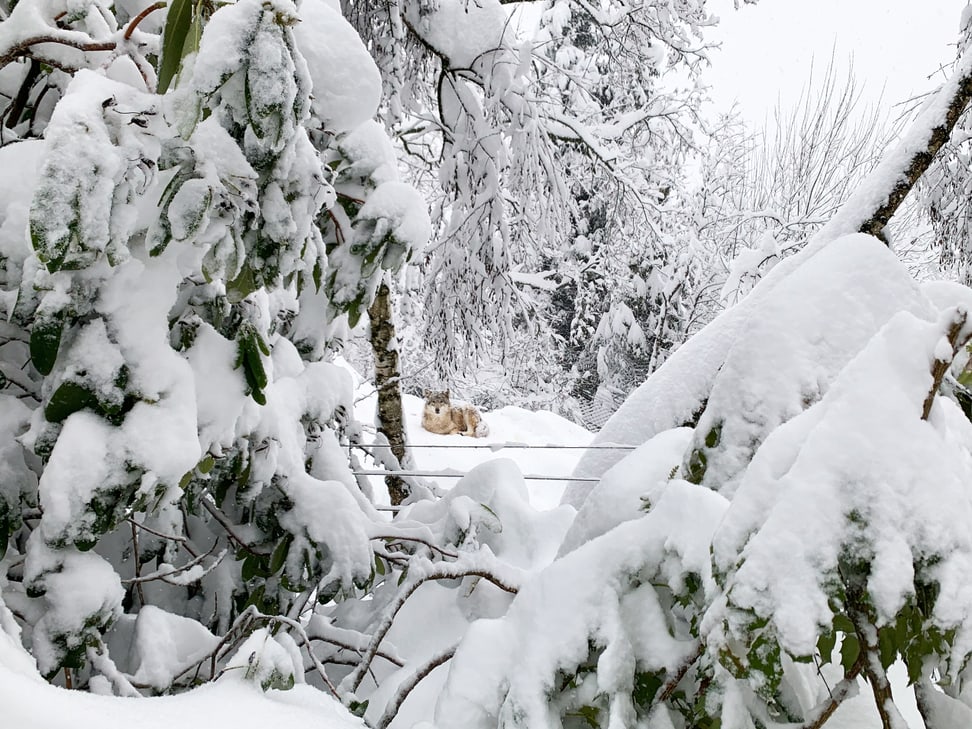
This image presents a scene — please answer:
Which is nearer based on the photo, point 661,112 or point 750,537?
point 750,537

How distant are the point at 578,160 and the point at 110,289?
308 cm

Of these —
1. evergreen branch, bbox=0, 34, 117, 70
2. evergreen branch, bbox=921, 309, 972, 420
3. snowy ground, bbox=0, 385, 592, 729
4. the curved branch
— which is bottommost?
snowy ground, bbox=0, 385, 592, 729

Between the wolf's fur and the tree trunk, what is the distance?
5068 millimetres

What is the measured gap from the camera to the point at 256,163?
0.77 metres

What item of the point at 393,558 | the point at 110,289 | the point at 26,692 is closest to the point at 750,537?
the point at 26,692

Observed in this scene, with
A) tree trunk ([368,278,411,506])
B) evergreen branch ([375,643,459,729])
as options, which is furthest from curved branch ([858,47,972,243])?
tree trunk ([368,278,411,506])

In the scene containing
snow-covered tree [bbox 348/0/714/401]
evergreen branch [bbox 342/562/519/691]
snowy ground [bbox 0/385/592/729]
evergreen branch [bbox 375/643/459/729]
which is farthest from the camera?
snow-covered tree [bbox 348/0/714/401]

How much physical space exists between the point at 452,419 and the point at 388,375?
18.2ft

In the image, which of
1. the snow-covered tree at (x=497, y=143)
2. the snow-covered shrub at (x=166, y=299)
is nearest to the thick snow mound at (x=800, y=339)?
the snow-covered shrub at (x=166, y=299)

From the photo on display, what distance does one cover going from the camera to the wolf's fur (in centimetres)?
870

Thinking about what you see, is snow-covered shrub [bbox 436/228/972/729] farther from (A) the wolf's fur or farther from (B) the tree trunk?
(A) the wolf's fur

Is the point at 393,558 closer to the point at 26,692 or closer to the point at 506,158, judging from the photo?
the point at 26,692

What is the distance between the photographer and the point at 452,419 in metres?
8.84

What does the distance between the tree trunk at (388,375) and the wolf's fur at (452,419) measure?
16.6ft
